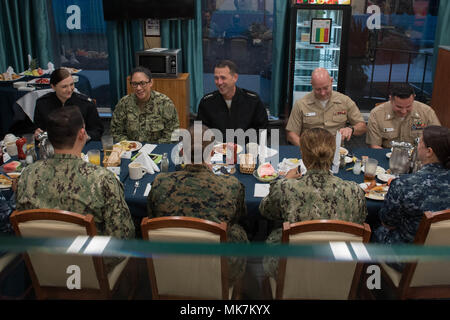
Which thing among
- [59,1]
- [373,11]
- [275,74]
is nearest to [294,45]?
[275,74]

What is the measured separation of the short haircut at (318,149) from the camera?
2.06 metres

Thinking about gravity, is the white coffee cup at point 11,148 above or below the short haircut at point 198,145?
below

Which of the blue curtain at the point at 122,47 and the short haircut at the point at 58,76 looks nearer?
the short haircut at the point at 58,76

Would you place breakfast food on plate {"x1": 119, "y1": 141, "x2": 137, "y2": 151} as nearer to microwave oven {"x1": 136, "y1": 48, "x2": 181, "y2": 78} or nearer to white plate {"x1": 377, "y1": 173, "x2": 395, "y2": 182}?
white plate {"x1": 377, "y1": 173, "x2": 395, "y2": 182}

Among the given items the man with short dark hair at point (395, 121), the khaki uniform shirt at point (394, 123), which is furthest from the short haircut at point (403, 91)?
the khaki uniform shirt at point (394, 123)

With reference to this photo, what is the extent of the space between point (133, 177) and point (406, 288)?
2.01 m

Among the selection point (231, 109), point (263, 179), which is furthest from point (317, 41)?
point (263, 179)

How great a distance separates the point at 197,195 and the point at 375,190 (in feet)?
3.87

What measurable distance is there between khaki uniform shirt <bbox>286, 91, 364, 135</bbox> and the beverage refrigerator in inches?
80.8

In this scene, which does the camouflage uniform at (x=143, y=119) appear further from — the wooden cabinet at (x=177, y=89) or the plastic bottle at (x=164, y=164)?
the wooden cabinet at (x=177, y=89)

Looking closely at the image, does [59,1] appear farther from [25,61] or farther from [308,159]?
[308,159]

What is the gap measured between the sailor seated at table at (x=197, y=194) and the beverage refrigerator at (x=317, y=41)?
3.93 meters

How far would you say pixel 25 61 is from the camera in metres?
6.24

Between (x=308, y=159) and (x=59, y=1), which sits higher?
(x=59, y=1)
